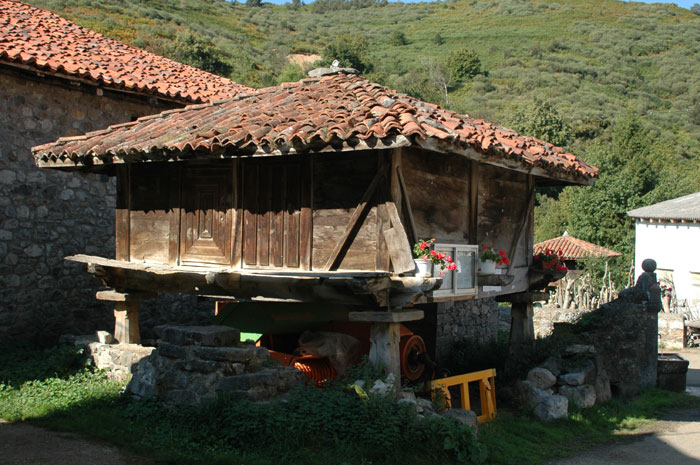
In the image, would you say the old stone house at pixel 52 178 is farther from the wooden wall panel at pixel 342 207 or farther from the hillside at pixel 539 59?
the hillside at pixel 539 59

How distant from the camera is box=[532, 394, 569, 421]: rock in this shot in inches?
301

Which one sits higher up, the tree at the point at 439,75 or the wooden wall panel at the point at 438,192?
the tree at the point at 439,75

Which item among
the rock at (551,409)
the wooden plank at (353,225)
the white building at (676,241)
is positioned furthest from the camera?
the white building at (676,241)

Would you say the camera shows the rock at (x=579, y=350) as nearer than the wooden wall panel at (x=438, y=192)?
No

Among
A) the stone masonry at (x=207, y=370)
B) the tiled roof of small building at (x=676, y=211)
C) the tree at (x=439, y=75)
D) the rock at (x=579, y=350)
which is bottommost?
the rock at (x=579, y=350)

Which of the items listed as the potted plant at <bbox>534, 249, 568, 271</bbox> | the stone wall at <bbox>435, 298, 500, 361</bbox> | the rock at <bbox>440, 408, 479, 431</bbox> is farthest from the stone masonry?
the stone wall at <bbox>435, 298, 500, 361</bbox>

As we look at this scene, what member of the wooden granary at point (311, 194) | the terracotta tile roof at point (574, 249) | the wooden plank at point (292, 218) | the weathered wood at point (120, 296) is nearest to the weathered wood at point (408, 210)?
the wooden granary at point (311, 194)

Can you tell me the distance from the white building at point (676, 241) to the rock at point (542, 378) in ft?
46.1

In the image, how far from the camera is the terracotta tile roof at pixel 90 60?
865 centimetres

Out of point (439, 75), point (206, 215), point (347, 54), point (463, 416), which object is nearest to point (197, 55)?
point (347, 54)

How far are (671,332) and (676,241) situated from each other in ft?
21.5

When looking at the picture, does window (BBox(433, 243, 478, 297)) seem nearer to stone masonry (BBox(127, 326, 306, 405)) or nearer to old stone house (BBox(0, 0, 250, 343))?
stone masonry (BBox(127, 326, 306, 405))

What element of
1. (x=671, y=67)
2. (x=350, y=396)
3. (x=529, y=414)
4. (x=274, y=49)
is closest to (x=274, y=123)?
(x=350, y=396)

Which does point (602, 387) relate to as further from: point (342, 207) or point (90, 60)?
point (90, 60)
